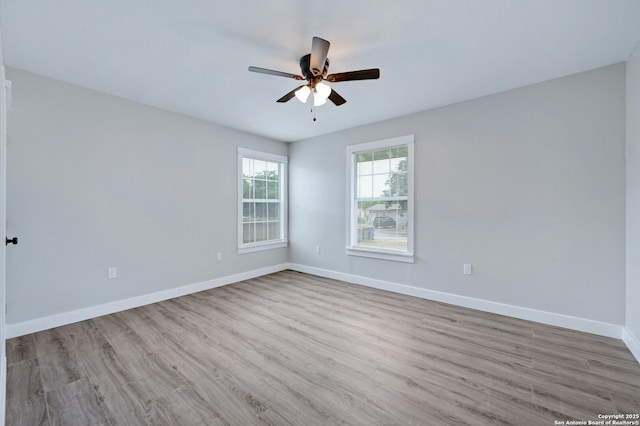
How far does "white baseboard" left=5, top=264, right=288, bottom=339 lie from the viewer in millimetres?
2572

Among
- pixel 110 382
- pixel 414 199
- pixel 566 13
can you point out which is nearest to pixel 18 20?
pixel 110 382

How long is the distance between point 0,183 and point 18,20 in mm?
1328

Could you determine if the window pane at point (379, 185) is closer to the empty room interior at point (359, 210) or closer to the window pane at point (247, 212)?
the empty room interior at point (359, 210)

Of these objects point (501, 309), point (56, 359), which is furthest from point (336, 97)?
point (56, 359)

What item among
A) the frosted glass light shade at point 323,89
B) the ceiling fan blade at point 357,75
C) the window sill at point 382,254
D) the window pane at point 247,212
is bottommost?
the window sill at point 382,254

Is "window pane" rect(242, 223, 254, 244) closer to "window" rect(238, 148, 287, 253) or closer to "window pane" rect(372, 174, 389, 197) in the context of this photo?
"window" rect(238, 148, 287, 253)

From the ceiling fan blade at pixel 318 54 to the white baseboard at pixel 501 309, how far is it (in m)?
3.05

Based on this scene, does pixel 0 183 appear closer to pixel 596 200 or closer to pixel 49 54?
pixel 49 54

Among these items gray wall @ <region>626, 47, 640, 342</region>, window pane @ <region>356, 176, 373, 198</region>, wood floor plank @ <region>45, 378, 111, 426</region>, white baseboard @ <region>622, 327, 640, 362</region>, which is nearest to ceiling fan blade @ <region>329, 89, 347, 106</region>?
window pane @ <region>356, 176, 373, 198</region>

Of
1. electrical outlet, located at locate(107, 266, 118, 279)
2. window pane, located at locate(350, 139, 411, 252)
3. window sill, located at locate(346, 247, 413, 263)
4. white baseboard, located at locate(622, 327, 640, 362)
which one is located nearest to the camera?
white baseboard, located at locate(622, 327, 640, 362)

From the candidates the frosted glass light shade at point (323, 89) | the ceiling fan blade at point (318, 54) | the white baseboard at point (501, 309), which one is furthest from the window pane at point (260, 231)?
the ceiling fan blade at point (318, 54)

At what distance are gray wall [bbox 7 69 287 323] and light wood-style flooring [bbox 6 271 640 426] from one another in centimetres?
52

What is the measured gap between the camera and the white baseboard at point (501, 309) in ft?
8.46

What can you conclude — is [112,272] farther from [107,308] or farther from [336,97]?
[336,97]
